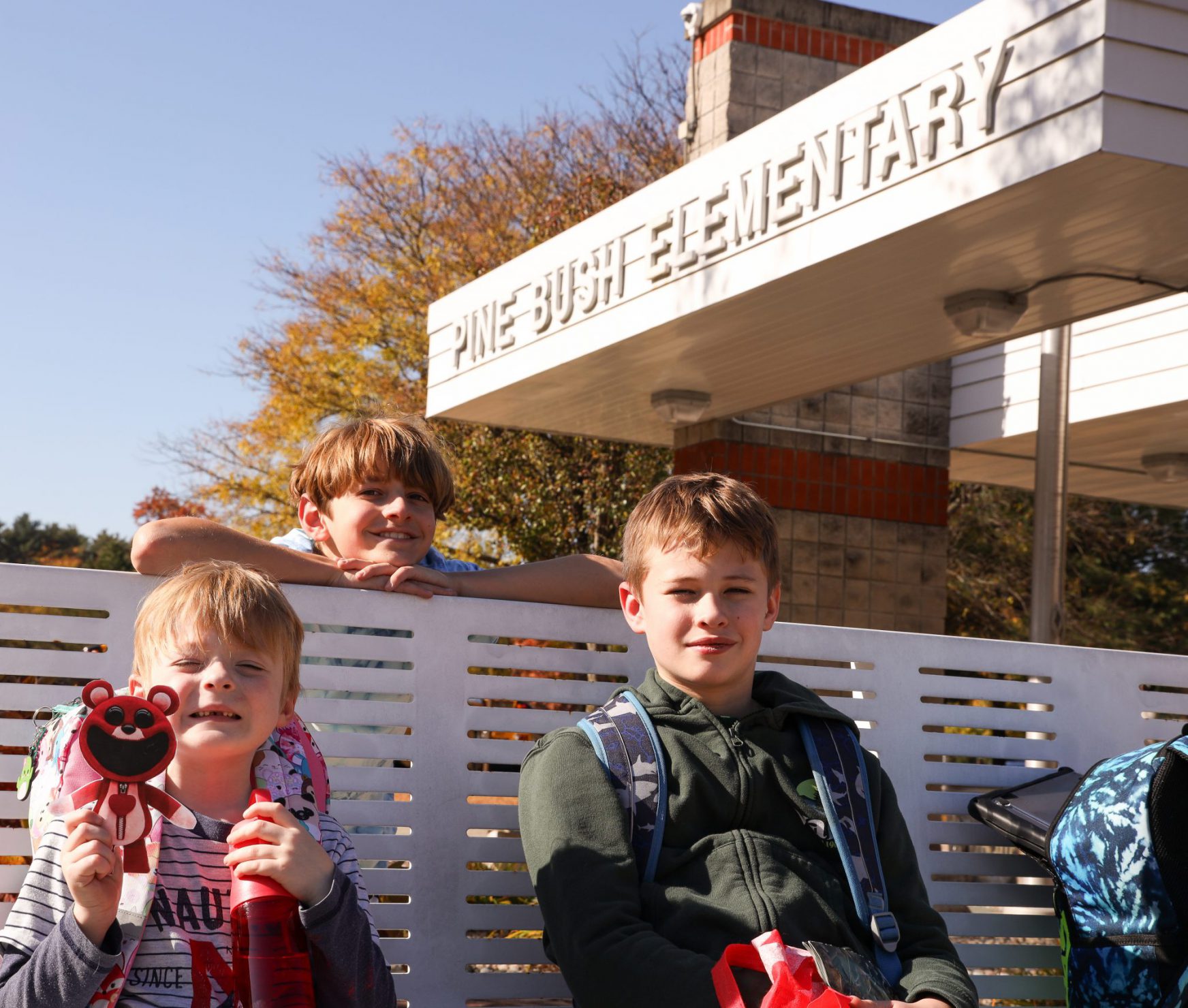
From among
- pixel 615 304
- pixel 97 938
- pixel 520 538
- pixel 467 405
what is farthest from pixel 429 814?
pixel 520 538

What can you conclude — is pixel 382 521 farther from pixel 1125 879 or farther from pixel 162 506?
pixel 162 506

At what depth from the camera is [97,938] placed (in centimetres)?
199

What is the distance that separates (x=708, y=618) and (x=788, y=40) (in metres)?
9.32

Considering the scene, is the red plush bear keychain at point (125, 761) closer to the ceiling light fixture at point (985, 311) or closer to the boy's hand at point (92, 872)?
the boy's hand at point (92, 872)

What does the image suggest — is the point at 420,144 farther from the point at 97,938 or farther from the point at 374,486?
the point at 97,938

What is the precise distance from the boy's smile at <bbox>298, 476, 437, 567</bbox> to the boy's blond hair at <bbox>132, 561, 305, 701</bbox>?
0.82m

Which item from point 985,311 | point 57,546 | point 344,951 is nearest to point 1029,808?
point 344,951

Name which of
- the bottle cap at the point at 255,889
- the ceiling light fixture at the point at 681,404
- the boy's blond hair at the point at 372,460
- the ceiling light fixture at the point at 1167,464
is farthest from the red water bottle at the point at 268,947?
the ceiling light fixture at the point at 1167,464

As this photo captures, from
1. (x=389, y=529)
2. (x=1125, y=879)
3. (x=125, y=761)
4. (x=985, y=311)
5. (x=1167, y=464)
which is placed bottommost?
(x=1125, y=879)

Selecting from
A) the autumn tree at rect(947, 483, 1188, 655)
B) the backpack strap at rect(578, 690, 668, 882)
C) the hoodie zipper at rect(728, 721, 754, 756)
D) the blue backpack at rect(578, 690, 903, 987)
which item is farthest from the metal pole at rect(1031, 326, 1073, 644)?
the autumn tree at rect(947, 483, 1188, 655)

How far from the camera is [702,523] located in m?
2.83

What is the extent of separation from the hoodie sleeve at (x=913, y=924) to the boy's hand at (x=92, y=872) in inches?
58.5

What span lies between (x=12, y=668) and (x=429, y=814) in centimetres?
96

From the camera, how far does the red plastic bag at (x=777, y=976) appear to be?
2.28 m
